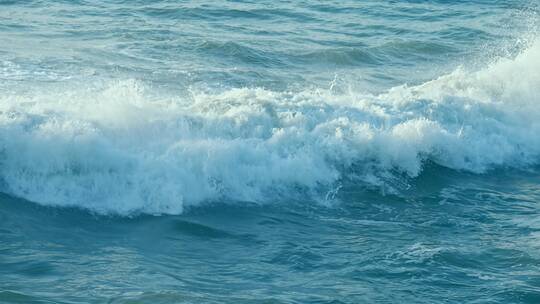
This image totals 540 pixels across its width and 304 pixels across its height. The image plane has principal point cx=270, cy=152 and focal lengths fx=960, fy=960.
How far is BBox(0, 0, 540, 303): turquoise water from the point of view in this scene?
9625mm

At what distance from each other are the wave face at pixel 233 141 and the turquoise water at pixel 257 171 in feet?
0.10

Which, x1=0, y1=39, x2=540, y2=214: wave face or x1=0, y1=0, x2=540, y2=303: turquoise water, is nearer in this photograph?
x1=0, y1=0, x2=540, y2=303: turquoise water

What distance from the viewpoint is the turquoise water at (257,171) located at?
9.62 metres

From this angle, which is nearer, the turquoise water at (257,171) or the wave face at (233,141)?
the turquoise water at (257,171)

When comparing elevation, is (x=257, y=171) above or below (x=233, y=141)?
below

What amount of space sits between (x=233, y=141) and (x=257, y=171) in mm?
646

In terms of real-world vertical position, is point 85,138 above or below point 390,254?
above

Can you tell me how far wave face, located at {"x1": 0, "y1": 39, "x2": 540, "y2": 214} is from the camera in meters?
11.5

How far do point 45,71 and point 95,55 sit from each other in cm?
177

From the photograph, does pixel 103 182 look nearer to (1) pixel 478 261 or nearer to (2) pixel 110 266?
(2) pixel 110 266

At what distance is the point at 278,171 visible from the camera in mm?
12492

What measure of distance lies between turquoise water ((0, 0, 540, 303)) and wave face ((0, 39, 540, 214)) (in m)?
0.03

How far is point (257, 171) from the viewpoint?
12375 millimetres

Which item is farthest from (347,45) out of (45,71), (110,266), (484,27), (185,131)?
(110,266)
